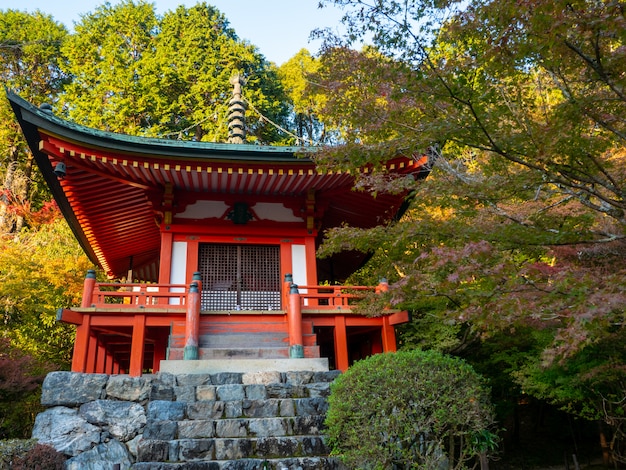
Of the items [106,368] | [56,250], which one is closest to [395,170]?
[106,368]

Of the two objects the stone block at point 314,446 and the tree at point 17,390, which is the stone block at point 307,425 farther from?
the tree at point 17,390

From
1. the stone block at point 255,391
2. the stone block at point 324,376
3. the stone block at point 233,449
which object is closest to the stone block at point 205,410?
the stone block at point 255,391

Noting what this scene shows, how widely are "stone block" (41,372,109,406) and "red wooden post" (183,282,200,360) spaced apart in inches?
51.8

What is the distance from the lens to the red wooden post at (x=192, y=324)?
775cm

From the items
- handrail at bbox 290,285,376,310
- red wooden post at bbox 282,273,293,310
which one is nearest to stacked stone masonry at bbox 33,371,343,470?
red wooden post at bbox 282,273,293,310

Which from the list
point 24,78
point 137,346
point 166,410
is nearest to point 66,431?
point 166,410

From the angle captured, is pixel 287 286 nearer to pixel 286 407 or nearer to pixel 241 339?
pixel 241 339

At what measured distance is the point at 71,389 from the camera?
6629 mm

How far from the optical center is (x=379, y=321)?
365 inches

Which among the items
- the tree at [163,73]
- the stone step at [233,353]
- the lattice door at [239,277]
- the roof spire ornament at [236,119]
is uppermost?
the tree at [163,73]

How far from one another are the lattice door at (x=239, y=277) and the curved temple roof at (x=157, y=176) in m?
1.11

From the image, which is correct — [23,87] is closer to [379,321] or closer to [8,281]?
[8,281]

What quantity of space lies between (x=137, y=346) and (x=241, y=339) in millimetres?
1685

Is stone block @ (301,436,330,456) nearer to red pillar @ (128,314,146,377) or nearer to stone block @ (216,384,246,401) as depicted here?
stone block @ (216,384,246,401)
